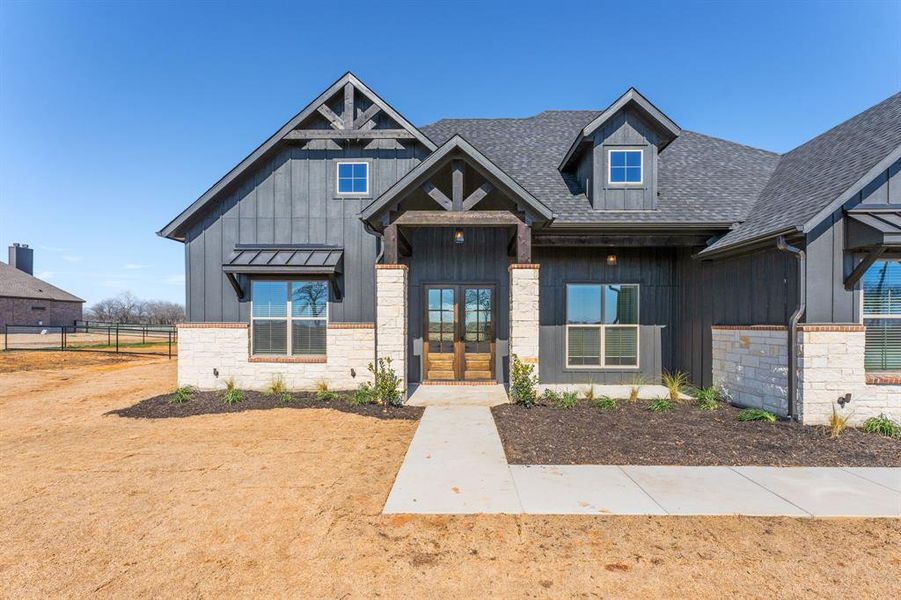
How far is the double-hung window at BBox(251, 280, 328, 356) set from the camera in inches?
375

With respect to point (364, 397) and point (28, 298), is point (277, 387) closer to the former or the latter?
point (364, 397)

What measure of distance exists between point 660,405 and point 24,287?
50097 millimetres

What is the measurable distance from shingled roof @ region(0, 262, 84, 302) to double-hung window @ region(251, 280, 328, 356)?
3938cm

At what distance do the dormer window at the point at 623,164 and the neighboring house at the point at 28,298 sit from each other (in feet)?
154

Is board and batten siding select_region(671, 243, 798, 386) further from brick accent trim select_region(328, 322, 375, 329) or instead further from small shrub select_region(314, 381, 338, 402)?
small shrub select_region(314, 381, 338, 402)

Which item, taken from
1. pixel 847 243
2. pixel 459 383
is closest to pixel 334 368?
pixel 459 383

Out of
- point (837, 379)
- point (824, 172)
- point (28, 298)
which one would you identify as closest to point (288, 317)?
point (837, 379)

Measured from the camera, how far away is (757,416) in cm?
680

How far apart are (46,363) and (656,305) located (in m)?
21.2

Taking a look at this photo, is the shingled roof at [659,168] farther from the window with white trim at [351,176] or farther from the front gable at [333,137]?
the window with white trim at [351,176]

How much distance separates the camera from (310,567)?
9.96 feet

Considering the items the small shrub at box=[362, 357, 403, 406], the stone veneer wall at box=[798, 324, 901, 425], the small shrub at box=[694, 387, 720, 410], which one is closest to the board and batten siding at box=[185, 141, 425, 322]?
the small shrub at box=[362, 357, 403, 406]

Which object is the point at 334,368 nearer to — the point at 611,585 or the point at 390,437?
the point at 390,437

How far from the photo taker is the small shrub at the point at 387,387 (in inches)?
305
